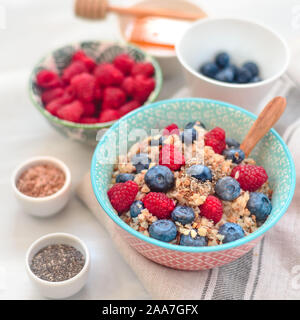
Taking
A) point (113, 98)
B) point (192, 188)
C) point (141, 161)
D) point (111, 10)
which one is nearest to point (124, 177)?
point (141, 161)

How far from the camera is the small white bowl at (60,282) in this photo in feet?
3.26

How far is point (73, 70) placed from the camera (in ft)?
4.50

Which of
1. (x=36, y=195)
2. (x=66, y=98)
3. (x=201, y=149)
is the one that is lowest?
(x=36, y=195)

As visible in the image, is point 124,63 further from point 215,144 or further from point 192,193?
point 192,193

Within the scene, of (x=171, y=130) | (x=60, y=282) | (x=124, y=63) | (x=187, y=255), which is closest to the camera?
(x=187, y=255)

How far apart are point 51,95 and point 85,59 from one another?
19cm

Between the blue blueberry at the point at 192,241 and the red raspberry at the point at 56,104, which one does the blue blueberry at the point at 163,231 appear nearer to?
the blue blueberry at the point at 192,241

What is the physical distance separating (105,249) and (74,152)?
1.21ft

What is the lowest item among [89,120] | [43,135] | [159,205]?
[43,135]
